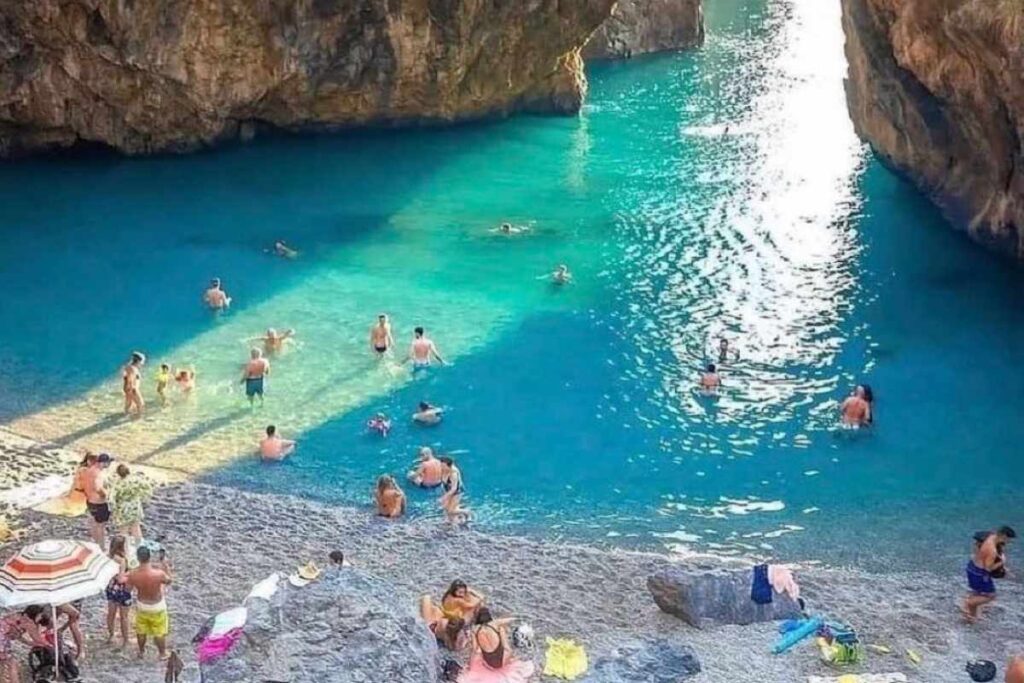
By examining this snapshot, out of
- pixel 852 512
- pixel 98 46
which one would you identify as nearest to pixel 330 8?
pixel 98 46

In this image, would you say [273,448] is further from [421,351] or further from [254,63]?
[254,63]

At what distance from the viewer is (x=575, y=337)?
22906 millimetres

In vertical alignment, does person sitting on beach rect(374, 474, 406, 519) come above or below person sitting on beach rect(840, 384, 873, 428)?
below

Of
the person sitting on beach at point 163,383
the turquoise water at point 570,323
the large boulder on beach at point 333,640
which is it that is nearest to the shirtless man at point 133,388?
the person sitting on beach at point 163,383

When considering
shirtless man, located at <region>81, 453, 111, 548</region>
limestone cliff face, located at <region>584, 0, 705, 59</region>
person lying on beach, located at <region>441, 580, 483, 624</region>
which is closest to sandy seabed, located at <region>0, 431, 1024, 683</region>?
shirtless man, located at <region>81, 453, 111, 548</region>

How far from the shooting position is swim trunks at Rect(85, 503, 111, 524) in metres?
14.6

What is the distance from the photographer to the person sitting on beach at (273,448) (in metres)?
18.0

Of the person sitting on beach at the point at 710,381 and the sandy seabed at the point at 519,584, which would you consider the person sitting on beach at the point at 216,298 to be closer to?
the sandy seabed at the point at 519,584

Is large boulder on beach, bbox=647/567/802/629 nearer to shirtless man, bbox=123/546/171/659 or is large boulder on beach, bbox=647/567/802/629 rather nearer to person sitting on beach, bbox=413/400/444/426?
shirtless man, bbox=123/546/171/659

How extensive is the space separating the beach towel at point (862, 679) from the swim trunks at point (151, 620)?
6.33 m

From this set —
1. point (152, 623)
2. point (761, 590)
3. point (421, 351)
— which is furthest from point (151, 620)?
point (421, 351)

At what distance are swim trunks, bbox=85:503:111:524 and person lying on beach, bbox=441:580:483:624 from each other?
466cm

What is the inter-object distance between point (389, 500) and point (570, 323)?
26.8ft

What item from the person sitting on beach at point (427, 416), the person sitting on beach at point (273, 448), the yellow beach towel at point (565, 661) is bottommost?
the person sitting on beach at point (273, 448)
